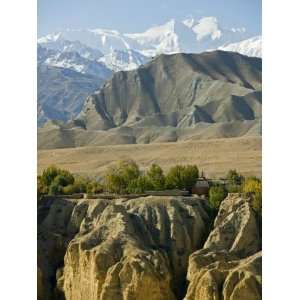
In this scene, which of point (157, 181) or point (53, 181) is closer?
point (157, 181)

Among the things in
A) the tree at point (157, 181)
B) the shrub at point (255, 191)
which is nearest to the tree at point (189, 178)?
the tree at point (157, 181)

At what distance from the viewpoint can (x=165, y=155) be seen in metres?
39.3

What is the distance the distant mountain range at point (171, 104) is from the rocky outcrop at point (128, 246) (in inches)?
1292

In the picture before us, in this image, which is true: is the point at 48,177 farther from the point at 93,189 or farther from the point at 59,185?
the point at 93,189

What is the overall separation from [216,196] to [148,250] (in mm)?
1899

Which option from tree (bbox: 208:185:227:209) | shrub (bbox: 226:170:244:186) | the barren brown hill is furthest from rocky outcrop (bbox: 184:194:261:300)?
the barren brown hill

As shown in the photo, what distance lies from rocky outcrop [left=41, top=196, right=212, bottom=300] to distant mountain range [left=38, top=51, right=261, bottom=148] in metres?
32.8

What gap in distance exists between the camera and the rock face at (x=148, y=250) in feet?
41.2

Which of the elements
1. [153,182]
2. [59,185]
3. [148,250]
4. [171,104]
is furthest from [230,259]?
[171,104]

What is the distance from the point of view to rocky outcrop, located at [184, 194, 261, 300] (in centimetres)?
1198
